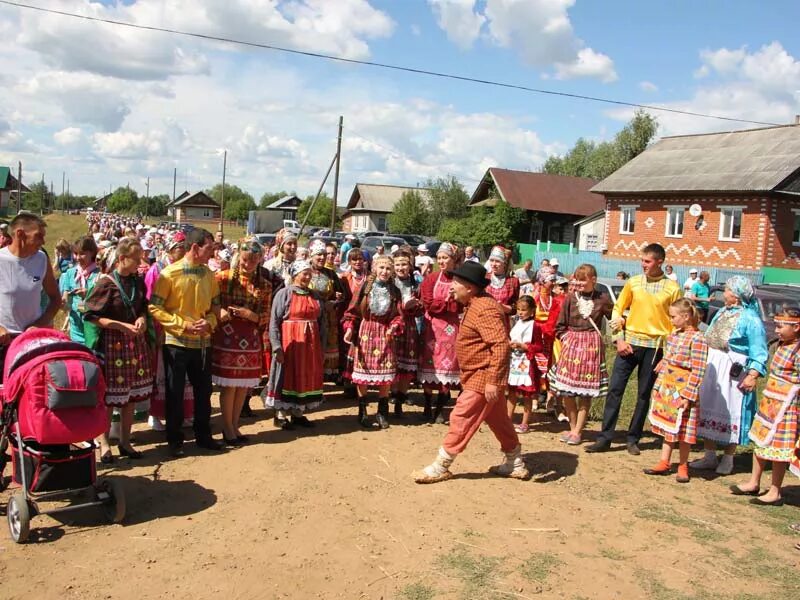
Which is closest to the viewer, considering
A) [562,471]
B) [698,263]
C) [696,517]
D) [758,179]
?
[696,517]

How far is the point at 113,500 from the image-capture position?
187 inches

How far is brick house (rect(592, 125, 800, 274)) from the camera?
2897cm

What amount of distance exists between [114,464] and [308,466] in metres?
1.65

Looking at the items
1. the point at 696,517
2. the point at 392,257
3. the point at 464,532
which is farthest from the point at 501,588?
the point at 392,257

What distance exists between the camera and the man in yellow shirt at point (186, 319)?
587 centimetres

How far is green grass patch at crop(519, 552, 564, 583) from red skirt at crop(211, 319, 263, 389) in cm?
313

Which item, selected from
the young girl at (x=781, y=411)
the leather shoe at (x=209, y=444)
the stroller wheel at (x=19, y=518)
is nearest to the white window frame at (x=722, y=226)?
the young girl at (x=781, y=411)

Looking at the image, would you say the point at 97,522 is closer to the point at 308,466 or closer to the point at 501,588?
the point at 308,466

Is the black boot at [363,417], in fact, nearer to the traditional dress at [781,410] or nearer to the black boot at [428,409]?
the black boot at [428,409]

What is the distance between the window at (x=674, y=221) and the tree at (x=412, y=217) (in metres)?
22.2

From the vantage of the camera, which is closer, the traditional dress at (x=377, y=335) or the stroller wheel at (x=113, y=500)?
the stroller wheel at (x=113, y=500)

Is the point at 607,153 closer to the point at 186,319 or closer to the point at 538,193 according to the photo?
the point at 538,193

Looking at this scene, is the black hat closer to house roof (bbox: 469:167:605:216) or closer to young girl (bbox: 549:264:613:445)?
young girl (bbox: 549:264:613:445)

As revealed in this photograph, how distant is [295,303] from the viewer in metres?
6.79
